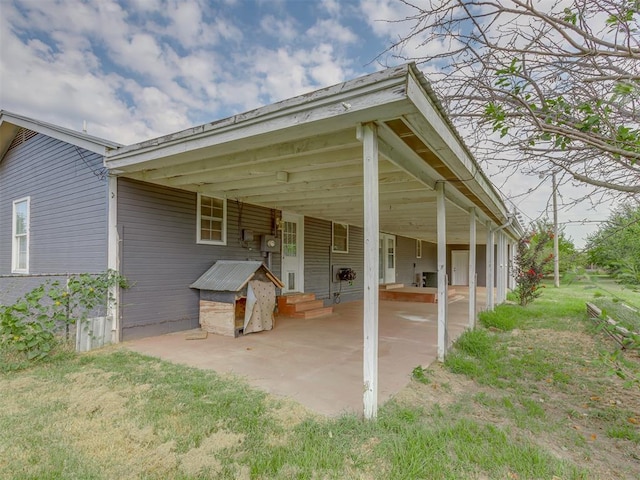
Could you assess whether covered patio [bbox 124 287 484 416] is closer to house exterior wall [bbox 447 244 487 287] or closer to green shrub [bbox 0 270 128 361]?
green shrub [bbox 0 270 128 361]

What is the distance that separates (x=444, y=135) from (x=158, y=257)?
4.45 meters

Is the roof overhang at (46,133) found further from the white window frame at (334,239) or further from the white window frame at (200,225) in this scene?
the white window frame at (334,239)

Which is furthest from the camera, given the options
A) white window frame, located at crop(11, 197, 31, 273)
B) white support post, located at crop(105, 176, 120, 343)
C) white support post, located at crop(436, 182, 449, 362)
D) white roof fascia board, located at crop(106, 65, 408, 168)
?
white window frame, located at crop(11, 197, 31, 273)

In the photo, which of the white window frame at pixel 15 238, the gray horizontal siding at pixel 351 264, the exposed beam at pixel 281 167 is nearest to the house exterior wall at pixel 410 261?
the gray horizontal siding at pixel 351 264

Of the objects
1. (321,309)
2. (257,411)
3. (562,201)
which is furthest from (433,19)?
(321,309)

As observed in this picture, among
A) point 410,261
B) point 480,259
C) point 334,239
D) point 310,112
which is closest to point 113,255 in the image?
point 310,112

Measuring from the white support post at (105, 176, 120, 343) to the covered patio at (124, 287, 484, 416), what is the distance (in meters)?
0.32

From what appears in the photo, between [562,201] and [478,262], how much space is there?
17678 mm

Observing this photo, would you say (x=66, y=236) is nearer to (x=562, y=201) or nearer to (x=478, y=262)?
(x=562, y=201)

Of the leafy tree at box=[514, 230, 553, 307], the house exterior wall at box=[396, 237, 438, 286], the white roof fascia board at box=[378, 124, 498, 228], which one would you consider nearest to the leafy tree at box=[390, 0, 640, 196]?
the white roof fascia board at box=[378, 124, 498, 228]

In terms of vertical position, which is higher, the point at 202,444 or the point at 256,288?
the point at 256,288

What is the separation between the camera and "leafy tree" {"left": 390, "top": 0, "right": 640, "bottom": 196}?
226 cm

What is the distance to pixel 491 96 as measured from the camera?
2645mm

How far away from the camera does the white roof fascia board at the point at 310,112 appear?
2.22 meters
